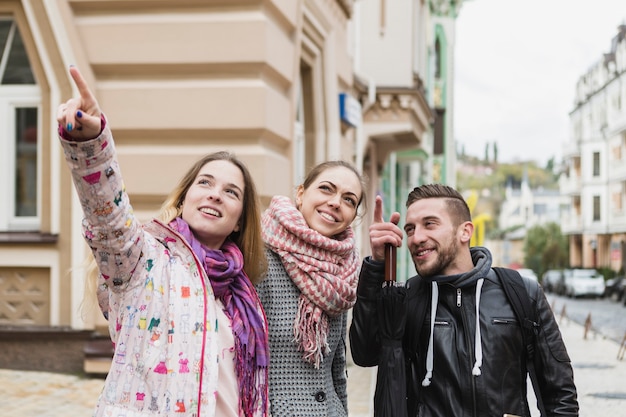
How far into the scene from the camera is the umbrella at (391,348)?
139 inches

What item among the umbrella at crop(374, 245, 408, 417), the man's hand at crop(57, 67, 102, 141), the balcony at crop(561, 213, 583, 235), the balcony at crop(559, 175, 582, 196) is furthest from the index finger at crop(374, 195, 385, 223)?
the balcony at crop(559, 175, 582, 196)

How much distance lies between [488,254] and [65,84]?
6106mm

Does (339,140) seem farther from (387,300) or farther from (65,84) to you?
(387,300)

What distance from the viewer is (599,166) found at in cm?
7381

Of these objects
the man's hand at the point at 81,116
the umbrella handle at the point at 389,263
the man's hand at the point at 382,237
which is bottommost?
the umbrella handle at the point at 389,263

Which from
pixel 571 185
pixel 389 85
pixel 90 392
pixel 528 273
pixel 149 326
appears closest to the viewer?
pixel 149 326

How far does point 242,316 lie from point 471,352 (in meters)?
0.87

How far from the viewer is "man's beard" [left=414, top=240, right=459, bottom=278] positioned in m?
3.60

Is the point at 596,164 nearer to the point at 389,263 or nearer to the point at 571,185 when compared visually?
the point at 571,185

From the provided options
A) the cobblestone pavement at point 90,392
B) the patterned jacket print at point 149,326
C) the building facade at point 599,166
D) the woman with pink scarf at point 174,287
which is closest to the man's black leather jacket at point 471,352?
the woman with pink scarf at point 174,287

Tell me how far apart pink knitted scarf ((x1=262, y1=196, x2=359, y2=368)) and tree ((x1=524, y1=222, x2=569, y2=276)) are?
3308 inches

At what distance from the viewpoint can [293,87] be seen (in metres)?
9.74

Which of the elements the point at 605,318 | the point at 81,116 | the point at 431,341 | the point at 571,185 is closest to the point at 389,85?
the point at 431,341

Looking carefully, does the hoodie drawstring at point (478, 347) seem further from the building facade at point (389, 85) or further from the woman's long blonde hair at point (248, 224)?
the building facade at point (389, 85)
